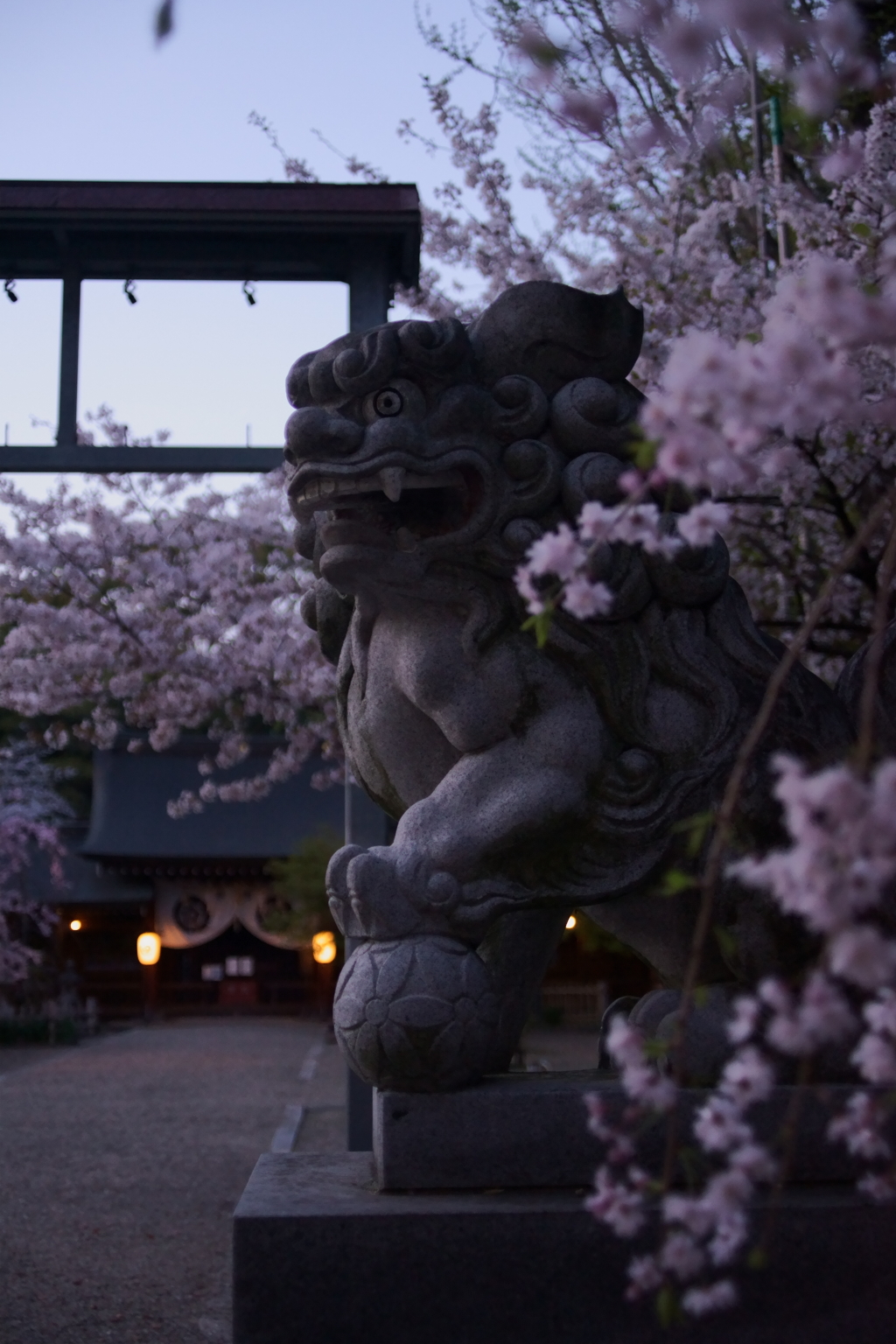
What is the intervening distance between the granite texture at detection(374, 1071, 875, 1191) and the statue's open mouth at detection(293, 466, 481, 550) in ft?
3.91

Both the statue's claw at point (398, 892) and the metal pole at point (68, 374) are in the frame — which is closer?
the statue's claw at point (398, 892)

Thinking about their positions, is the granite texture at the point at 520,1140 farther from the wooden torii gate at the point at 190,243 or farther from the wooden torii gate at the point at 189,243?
the wooden torii gate at the point at 189,243

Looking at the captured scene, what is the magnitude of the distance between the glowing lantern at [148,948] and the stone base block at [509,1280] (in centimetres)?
2139

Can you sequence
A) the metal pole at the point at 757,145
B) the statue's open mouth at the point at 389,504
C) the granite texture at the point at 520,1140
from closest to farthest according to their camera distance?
1. the granite texture at the point at 520,1140
2. the statue's open mouth at the point at 389,504
3. the metal pole at the point at 757,145

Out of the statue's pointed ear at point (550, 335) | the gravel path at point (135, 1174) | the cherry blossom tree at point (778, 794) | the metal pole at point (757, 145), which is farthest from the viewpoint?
the metal pole at point (757, 145)

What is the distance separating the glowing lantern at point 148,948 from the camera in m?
22.8

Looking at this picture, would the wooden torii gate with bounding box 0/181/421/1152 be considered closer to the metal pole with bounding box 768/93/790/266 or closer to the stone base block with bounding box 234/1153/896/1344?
the metal pole with bounding box 768/93/790/266

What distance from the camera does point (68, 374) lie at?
739cm

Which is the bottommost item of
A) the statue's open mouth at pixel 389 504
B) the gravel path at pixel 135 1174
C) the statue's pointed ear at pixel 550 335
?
the gravel path at pixel 135 1174

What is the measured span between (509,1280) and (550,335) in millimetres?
1995

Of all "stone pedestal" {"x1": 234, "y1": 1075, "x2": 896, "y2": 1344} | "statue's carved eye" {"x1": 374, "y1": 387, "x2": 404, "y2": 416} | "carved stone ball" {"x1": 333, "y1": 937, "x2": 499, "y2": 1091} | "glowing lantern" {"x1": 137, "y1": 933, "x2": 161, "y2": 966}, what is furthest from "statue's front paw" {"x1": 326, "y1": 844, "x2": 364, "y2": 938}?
"glowing lantern" {"x1": 137, "y1": 933, "x2": 161, "y2": 966}

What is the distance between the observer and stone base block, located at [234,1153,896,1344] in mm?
2344

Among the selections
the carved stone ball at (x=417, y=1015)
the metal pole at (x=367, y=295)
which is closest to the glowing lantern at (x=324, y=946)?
the metal pole at (x=367, y=295)

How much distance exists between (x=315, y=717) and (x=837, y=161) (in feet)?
18.2
